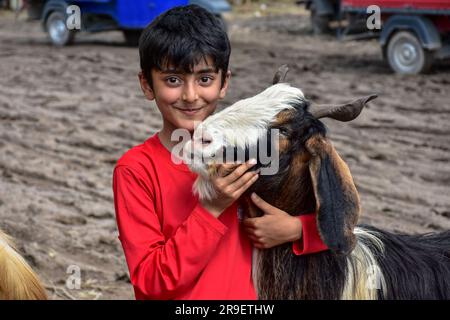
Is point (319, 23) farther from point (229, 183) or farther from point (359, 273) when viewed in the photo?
point (229, 183)

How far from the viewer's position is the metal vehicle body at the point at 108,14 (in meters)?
15.7

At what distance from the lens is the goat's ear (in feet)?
8.45

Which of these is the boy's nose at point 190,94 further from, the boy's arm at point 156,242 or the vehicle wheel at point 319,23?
the vehicle wheel at point 319,23

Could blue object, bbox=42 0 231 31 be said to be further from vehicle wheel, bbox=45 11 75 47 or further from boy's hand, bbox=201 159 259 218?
boy's hand, bbox=201 159 259 218

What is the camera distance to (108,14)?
16.1 m

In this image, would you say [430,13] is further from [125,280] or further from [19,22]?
[19,22]

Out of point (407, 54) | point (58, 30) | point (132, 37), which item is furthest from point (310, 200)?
point (58, 30)

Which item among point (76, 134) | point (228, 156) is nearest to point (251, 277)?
point (228, 156)

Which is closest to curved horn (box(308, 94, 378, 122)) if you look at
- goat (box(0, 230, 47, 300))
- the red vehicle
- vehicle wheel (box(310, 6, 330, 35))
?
goat (box(0, 230, 47, 300))

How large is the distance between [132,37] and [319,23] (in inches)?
174

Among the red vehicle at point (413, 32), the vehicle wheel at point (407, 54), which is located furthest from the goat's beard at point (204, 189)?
the vehicle wheel at point (407, 54)

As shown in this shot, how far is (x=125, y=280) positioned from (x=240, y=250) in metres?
2.46

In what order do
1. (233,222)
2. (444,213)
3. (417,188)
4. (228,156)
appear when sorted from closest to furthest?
(228,156) → (233,222) → (444,213) → (417,188)

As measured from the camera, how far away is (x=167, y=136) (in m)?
2.83
